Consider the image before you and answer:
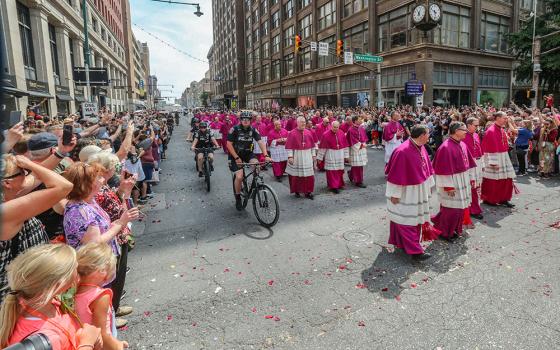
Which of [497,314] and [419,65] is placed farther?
[419,65]

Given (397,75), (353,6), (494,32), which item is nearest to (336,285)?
(397,75)

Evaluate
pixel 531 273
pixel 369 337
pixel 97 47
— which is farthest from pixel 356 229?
pixel 97 47

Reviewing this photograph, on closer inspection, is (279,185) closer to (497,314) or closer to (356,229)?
(356,229)

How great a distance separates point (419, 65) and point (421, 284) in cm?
2382

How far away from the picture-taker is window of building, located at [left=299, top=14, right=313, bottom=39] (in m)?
41.8

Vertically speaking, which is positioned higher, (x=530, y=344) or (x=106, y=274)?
(x=106, y=274)

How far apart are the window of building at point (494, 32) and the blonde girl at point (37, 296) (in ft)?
109

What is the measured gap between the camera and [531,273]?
443 cm

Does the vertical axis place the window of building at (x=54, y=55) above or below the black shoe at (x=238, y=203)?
above

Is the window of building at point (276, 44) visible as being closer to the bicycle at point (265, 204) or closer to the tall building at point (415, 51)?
the tall building at point (415, 51)

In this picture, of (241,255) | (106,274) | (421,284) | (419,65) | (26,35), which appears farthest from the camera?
(419,65)

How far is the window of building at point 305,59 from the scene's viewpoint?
42531 millimetres

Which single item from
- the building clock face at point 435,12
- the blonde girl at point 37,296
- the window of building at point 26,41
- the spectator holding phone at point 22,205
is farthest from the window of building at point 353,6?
the blonde girl at point 37,296

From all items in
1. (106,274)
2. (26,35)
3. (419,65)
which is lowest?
(106,274)
